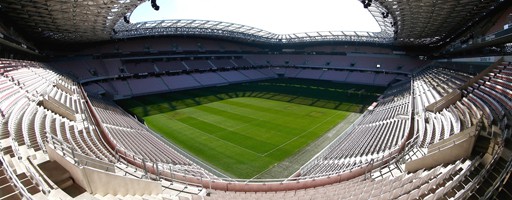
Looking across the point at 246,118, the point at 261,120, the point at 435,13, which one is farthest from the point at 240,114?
the point at 435,13

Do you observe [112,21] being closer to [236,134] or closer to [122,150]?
[236,134]

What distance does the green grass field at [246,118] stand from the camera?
57.8 feet

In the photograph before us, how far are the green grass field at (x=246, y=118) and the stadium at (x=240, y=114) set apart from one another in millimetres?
155

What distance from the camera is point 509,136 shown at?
7.76 metres

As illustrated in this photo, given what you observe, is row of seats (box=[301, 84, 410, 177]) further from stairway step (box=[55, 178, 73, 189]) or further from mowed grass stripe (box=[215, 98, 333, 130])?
stairway step (box=[55, 178, 73, 189])

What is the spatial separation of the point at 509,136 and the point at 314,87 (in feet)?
120

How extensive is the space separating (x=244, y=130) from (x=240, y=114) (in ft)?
17.3

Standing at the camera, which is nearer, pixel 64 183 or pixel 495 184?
pixel 495 184

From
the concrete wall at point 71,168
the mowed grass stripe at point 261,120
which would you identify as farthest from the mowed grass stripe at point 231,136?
the concrete wall at point 71,168

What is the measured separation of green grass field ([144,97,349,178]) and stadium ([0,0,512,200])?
0.14 metres

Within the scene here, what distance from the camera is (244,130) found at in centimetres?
2233

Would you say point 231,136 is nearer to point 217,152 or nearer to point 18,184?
point 217,152

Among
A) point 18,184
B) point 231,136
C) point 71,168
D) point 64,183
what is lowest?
point 231,136

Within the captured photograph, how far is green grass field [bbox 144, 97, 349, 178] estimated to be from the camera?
669 inches
